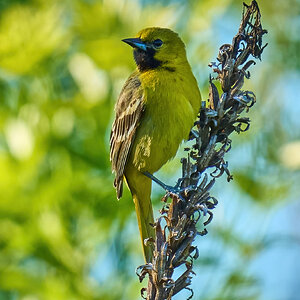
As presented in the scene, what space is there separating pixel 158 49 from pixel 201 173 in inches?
70.6

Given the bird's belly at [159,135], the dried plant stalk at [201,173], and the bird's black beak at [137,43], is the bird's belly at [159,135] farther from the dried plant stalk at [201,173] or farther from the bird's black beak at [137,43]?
the dried plant stalk at [201,173]

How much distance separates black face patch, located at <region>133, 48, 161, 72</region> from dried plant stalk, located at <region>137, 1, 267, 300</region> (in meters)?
1.34

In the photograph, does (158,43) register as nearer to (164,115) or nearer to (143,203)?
(164,115)

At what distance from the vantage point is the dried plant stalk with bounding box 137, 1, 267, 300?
8.25 feet

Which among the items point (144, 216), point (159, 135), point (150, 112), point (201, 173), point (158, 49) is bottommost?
point (201, 173)

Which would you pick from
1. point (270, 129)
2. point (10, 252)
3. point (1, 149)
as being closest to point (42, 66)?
point (1, 149)

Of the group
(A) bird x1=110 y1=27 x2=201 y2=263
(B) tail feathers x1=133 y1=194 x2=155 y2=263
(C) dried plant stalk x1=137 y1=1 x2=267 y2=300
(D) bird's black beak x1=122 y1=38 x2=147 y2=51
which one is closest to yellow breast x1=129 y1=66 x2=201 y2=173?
(A) bird x1=110 y1=27 x2=201 y2=263

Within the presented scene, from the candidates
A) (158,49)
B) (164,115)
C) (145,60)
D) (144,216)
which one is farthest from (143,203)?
(158,49)

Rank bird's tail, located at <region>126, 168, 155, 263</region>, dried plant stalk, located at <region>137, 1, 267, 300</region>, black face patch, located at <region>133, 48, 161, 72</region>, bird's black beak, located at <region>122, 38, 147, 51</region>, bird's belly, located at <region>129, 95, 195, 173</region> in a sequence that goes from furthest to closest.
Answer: black face patch, located at <region>133, 48, 161, 72</region>
bird's black beak, located at <region>122, 38, 147, 51</region>
bird's belly, located at <region>129, 95, 195, 173</region>
bird's tail, located at <region>126, 168, 155, 263</region>
dried plant stalk, located at <region>137, 1, 267, 300</region>

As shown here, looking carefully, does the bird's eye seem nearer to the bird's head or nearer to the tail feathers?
the bird's head

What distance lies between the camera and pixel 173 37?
14.4ft

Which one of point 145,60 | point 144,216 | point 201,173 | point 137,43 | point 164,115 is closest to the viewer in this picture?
point 201,173

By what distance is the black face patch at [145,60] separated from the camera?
430cm

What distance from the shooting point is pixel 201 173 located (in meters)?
2.80
